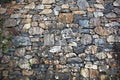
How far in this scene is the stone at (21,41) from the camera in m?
5.26

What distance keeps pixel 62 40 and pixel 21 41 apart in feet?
2.96

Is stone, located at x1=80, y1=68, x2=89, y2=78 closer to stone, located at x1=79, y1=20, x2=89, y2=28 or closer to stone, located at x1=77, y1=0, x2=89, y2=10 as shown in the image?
stone, located at x1=79, y1=20, x2=89, y2=28

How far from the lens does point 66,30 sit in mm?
5367

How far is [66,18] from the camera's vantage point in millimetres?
5492

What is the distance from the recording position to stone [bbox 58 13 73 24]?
546 cm

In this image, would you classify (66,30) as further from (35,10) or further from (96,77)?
(96,77)

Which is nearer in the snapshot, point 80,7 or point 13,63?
point 13,63

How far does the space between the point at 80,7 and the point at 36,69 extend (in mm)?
1784

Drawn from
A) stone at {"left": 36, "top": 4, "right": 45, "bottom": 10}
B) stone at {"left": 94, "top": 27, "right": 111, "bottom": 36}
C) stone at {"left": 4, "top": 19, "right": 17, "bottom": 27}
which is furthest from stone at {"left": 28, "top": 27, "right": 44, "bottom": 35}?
stone at {"left": 94, "top": 27, "right": 111, "bottom": 36}

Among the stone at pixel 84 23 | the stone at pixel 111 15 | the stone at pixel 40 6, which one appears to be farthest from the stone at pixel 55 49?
the stone at pixel 111 15

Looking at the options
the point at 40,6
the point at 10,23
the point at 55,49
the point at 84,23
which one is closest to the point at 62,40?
the point at 55,49

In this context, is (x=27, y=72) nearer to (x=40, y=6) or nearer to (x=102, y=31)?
(x=40, y=6)

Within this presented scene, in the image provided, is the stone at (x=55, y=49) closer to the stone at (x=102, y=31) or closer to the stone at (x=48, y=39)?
the stone at (x=48, y=39)

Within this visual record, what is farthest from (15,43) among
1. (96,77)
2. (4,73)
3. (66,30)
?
(96,77)
